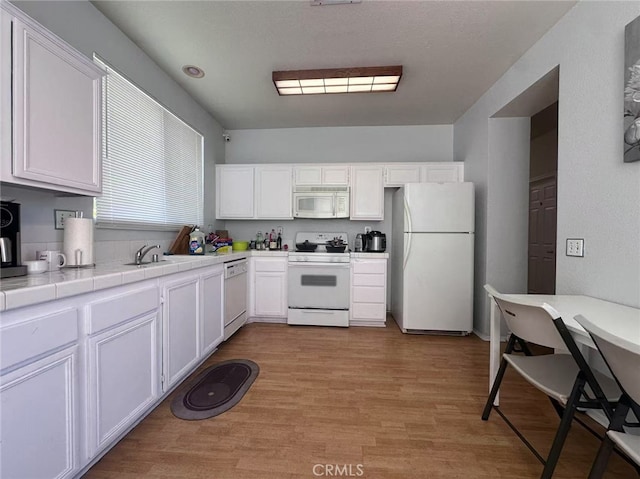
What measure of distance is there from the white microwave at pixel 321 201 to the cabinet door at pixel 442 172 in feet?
3.47

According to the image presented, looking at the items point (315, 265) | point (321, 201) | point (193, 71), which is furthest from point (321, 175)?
point (193, 71)

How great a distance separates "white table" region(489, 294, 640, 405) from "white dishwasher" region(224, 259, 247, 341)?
225 centimetres

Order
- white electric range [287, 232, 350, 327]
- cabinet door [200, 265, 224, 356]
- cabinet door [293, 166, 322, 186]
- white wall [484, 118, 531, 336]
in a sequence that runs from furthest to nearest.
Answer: cabinet door [293, 166, 322, 186] → white electric range [287, 232, 350, 327] → white wall [484, 118, 531, 336] → cabinet door [200, 265, 224, 356]

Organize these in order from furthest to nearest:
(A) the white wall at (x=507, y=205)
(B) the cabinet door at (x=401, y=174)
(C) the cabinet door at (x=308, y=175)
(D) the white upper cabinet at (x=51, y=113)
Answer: (C) the cabinet door at (x=308, y=175)
(B) the cabinet door at (x=401, y=174)
(A) the white wall at (x=507, y=205)
(D) the white upper cabinet at (x=51, y=113)

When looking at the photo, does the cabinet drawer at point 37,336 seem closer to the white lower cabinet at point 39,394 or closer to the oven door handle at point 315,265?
the white lower cabinet at point 39,394

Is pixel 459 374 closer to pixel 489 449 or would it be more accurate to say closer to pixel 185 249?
pixel 489 449

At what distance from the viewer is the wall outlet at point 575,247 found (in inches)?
68.2

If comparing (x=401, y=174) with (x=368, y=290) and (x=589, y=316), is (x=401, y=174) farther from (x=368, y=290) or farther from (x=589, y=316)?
(x=589, y=316)

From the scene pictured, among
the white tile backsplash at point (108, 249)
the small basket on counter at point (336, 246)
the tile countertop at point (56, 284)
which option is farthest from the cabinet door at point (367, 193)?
the tile countertop at point (56, 284)

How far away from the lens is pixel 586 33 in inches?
67.5

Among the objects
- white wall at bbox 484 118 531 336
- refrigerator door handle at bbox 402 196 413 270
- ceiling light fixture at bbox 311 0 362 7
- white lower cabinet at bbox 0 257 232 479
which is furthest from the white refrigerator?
white lower cabinet at bbox 0 257 232 479

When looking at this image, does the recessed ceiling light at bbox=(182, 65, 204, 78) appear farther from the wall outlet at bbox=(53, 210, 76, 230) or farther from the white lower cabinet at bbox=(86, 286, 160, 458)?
the white lower cabinet at bbox=(86, 286, 160, 458)

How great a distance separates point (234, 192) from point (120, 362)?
273 cm

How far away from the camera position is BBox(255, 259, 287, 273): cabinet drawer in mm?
3441
